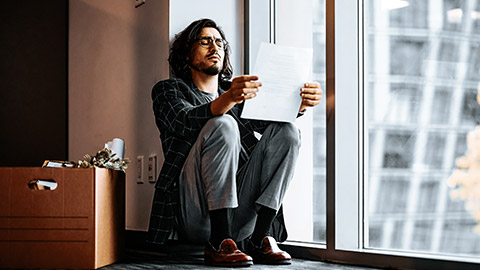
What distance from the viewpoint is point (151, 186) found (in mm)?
2744

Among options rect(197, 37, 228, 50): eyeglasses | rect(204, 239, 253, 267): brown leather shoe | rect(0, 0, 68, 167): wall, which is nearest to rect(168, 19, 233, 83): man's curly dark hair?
rect(197, 37, 228, 50): eyeglasses

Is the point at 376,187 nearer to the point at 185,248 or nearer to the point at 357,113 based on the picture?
the point at 357,113

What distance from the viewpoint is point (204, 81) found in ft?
8.00

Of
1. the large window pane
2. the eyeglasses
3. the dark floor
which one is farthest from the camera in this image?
the eyeglasses

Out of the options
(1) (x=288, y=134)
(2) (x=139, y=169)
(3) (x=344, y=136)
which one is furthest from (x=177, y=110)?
(2) (x=139, y=169)

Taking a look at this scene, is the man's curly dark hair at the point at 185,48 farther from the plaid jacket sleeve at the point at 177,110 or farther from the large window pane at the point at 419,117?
the large window pane at the point at 419,117

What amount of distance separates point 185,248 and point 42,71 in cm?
164

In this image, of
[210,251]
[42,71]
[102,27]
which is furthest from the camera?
[42,71]

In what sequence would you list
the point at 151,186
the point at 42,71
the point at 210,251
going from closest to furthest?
the point at 210,251, the point at 151,186, the point at 42,71

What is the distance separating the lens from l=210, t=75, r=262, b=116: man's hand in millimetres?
1994

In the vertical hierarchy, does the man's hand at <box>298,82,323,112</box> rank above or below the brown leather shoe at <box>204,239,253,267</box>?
above

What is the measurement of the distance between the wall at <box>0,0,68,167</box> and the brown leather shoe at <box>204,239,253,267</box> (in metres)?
1.75

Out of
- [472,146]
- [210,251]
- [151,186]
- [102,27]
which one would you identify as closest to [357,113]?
[472,146]

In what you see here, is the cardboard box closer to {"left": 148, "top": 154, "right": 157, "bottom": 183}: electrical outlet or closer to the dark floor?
the dark floor
